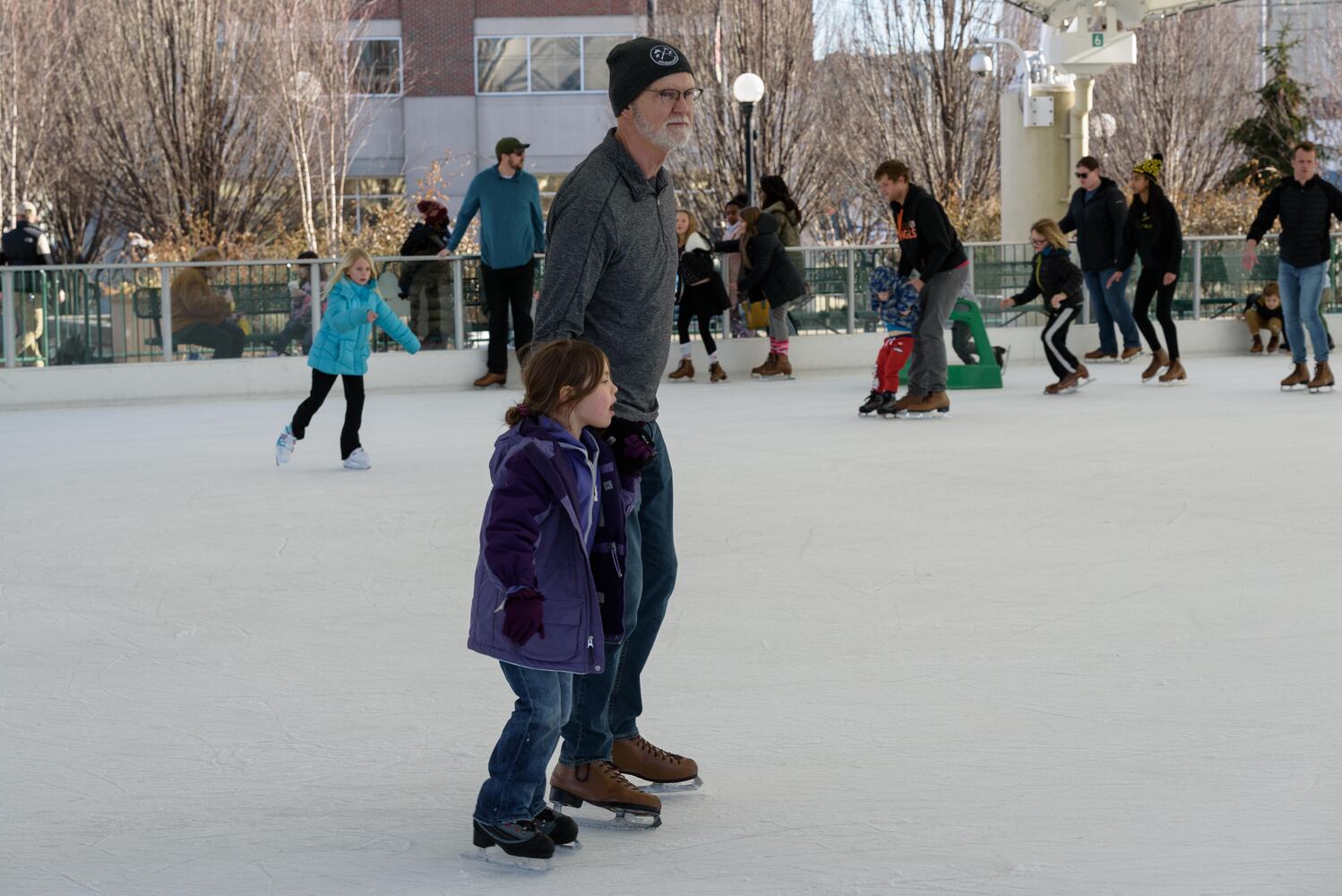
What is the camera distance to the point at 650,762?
4082mm

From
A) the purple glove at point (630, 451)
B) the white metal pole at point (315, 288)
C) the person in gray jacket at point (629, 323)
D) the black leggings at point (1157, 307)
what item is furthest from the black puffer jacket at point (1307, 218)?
→ the purple glove at point (630, 451)

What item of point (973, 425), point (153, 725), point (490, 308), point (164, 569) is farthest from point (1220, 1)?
point (153, 725)

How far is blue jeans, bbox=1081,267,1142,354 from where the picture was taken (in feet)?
54.7

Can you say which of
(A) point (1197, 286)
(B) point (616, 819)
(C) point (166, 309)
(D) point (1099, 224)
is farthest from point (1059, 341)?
(B) point (616, 819)

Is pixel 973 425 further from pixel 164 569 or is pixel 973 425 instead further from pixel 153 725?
pixel 153 725

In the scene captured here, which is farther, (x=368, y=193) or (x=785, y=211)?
(x=368, y=193)

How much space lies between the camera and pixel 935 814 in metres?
3.88

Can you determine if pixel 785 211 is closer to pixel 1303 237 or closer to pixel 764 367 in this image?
pixel 764 367

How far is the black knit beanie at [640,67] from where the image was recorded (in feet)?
13.2

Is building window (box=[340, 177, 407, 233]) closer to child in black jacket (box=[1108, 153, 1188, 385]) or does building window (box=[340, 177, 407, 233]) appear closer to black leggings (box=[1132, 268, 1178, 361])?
child in black jacket (box=[1108, 153, 1188, 385])

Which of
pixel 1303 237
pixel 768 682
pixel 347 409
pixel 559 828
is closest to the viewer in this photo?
pixel 559 828

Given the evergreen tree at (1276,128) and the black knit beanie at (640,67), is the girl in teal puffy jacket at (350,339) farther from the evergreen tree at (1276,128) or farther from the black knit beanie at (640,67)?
the evergreen tree at (1276,128)

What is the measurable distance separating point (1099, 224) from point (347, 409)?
8.25 m

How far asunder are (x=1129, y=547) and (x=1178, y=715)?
2.67 metres
